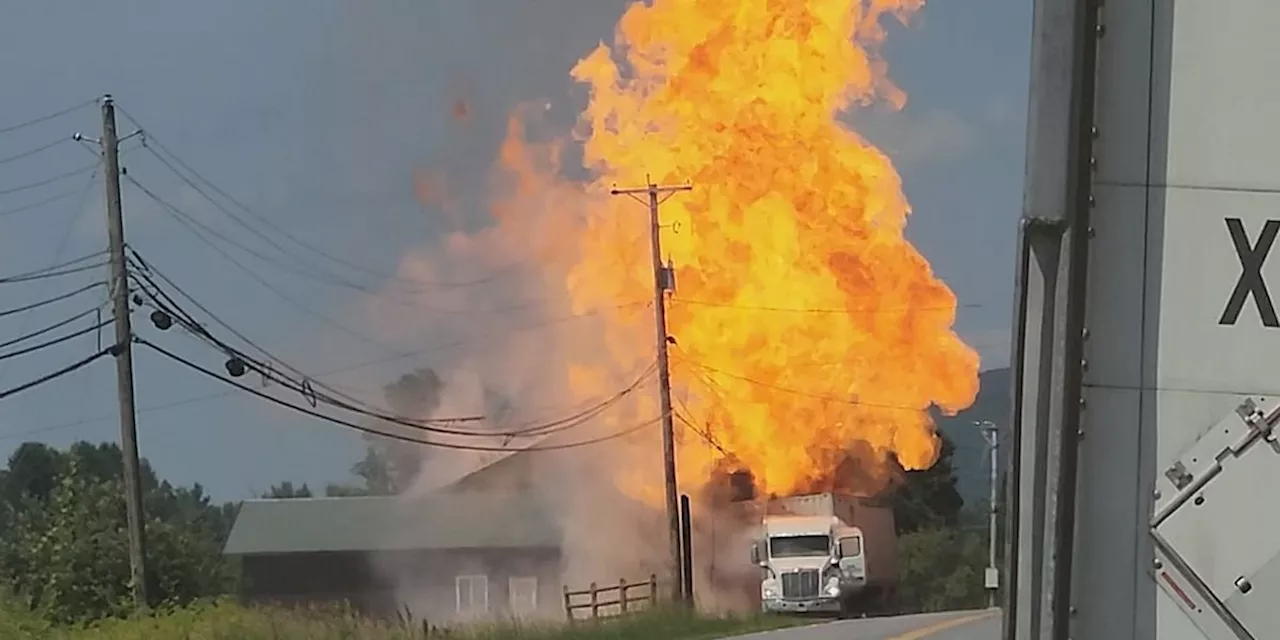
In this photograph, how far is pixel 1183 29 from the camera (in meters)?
2.03

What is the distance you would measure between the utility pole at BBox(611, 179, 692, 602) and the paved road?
2.71ft

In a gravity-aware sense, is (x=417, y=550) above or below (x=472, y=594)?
above

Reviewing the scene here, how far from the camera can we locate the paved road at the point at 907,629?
31.7 feet

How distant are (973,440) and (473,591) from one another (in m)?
3.75

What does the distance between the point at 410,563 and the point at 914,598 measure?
378cm

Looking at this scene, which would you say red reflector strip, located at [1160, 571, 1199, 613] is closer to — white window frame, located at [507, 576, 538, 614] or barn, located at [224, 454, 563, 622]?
barn, located at [224, 454, 563, 622]

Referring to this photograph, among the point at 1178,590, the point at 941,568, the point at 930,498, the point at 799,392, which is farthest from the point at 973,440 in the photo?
the point at 1178,590

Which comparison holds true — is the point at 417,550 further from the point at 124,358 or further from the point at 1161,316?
the point at 1161,316

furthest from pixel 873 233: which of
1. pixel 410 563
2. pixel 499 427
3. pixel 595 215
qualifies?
pixel 410 563

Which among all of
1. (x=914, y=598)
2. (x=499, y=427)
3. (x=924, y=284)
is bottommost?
(x=914, y=598)

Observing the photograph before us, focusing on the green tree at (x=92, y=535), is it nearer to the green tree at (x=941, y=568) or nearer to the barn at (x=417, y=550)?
the barn at (x=417, y=550)

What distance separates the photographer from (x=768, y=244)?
36.7ft

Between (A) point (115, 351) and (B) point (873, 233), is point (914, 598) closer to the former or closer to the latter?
(B) point (873, 233)

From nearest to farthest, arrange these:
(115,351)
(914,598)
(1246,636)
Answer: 1. (1246,636)
2. (115,351)
3. (914,598)
